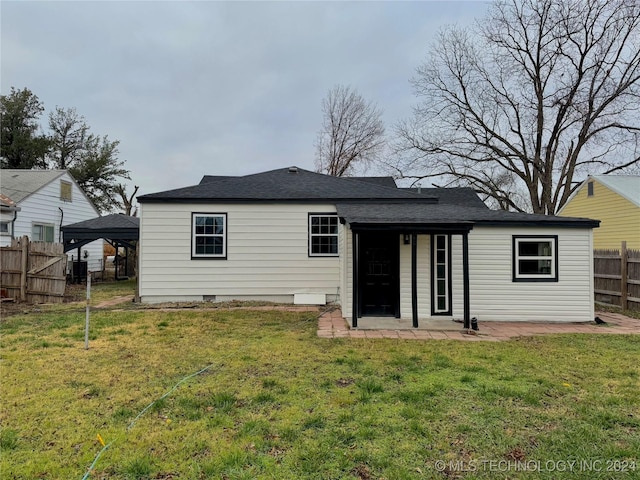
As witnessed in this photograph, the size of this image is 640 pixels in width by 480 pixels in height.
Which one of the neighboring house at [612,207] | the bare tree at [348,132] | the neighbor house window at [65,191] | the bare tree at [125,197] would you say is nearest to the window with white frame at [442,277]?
the neighboring house at [612,207]

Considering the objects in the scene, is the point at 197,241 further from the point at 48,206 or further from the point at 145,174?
the point at 145,174

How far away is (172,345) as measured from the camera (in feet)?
19.0

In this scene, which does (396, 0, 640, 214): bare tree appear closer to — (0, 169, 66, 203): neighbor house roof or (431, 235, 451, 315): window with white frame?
(431, 235, 451, 315): window with white frame

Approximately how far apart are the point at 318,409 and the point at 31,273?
1031cm

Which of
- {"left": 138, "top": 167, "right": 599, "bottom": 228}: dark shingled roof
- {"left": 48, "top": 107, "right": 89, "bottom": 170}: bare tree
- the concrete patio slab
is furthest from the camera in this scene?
{"left": 48, "top": 107, "right": 89, "bottom": 170}: bare tree

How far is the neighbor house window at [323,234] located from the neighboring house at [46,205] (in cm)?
1194

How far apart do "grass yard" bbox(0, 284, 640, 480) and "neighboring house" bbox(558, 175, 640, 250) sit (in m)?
11.3

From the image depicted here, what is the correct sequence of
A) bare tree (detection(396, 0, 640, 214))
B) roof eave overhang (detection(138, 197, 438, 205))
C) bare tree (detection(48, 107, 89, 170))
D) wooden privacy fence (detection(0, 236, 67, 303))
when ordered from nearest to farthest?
wooden privacy fence (detection(0, 236, 67, 303)) < roof eave overhang (detection(138, 197, 438, 205)) < bare tree (detection(396, 0, 640, 214)) < bare tree (detection(48, 107, 89, 170))

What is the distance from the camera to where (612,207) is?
15.3 meters

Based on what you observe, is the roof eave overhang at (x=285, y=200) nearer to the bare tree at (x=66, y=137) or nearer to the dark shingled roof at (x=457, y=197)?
the dark shingled roof at (x=457, y=197)

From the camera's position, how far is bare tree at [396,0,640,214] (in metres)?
17.9

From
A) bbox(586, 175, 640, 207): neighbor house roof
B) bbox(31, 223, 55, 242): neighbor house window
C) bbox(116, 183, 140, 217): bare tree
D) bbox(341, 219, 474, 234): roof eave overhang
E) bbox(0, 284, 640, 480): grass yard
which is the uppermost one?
bbox(116, 183, 140, 217): bare tree

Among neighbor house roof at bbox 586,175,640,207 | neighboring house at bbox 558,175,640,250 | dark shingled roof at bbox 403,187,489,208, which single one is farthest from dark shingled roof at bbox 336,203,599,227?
neighbor house roof at bbox 586,175,640,207

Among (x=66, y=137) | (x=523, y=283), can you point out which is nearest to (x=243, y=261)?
(x=523, y=283)
